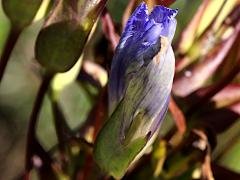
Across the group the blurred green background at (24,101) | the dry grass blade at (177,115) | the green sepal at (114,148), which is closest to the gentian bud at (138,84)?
the green sepal at (114,148)

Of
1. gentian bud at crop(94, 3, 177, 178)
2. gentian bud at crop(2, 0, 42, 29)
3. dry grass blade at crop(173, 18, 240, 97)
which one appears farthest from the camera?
dry grass blade at crop(173, 18, 240, 97)

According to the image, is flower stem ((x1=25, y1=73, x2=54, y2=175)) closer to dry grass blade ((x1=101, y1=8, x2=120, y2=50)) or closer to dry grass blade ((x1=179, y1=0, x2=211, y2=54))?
dry grass blade ((x1=101, y1=8, x2=120, y2=50))

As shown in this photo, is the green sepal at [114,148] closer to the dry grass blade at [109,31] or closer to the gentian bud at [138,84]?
the gentian bud at [138,84]

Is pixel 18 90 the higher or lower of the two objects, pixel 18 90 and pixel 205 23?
the lower

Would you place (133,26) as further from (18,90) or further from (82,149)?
(18,90)

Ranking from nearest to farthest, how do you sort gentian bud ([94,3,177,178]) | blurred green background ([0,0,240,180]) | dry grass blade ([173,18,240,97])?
1. gentian bud ([94,3,177,178])
2. dry grass blade ([173,18,240,97])
3. blurred green background ([0,0,240,180])

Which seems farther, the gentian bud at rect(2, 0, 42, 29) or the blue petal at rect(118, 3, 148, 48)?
the gentian bud at rect(2, 0, 42, 29)

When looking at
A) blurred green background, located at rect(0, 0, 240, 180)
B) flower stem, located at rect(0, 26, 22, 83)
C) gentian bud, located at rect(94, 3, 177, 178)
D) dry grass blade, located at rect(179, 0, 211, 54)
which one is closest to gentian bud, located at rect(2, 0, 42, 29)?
flower stem, located at rect(0, 26, 22, 83)

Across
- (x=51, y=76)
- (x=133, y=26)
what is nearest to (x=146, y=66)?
(x=133, y=26)
